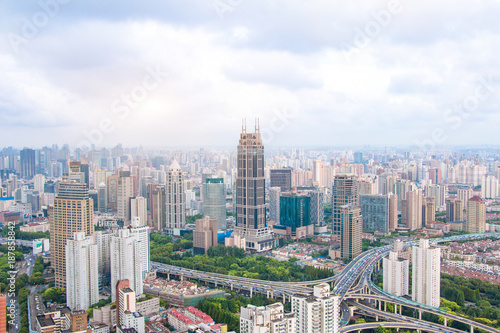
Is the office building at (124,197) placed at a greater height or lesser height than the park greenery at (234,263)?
greater

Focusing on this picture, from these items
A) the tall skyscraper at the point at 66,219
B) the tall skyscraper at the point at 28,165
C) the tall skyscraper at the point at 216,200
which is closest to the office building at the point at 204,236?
the tall skyscraper at the point at 216,200

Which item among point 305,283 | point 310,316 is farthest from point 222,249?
point 310,316

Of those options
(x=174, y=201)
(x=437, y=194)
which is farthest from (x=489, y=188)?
(x=174, y=201)

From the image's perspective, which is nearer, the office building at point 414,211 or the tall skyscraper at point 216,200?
the tall skyscraper at point 216,200

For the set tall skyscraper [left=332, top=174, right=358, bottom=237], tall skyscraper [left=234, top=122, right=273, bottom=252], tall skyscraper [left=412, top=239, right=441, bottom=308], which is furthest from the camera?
tall skyscraper [left=332, top=174, right=358, bottom=237]

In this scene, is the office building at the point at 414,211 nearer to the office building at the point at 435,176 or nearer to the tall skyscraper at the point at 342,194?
the tall skyscraper at the point at 342,194

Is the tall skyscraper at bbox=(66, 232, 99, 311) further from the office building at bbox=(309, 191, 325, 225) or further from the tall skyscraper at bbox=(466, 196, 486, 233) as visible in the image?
the tall skyscraper at bbox=(466, 196, 486, 233)

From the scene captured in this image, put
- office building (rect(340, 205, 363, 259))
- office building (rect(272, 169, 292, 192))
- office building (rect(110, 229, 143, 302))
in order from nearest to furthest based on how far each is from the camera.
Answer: office building (rect(110, 229, 143, 302))
office building (rect(340, 205, 363, 259))
office building (rect(272, 169, 292, 192))

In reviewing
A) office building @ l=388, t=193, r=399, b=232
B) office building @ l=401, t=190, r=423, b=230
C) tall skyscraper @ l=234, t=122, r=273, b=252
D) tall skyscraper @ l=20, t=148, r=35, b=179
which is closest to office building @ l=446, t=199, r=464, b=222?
office building @ l=401, t=190, r=423, b=230
